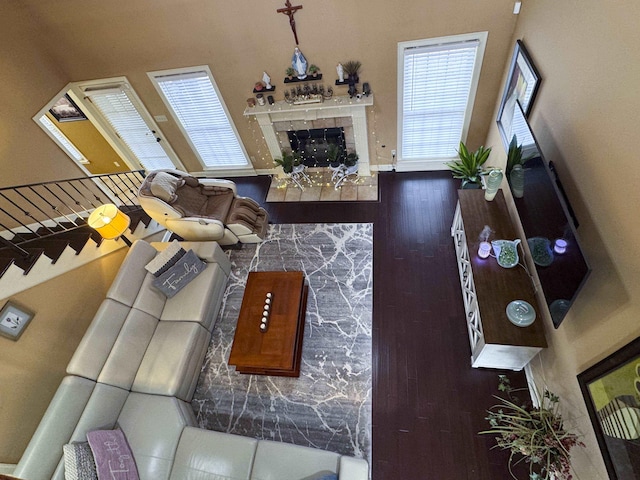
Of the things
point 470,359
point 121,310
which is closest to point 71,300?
point 121,310

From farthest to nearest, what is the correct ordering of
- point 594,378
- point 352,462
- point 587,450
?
point 352,462
point 587,450
point 594,378

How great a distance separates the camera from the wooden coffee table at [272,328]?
11.5ft

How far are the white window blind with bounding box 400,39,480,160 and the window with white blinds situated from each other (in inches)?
110

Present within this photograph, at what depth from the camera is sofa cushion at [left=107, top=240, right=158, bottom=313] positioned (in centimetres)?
375

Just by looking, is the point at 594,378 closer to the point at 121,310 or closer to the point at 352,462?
the point at 352,462

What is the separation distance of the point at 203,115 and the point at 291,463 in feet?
16.3

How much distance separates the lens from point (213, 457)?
9.66ft

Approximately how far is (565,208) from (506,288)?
125 centimetres

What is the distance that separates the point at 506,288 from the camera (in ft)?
10.4

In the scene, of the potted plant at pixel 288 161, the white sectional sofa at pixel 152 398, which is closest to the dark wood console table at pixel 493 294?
the white sectional sofa at pixel 152 398

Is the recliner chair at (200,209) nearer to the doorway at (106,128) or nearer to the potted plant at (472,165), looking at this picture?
the doorway at (106,128)

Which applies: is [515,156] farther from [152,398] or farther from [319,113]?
[152,398]

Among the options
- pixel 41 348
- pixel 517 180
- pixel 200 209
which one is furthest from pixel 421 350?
pixel 41 348

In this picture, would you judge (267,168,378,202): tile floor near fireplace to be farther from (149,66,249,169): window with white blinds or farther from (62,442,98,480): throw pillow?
(62,442,98,480): throw pillow
